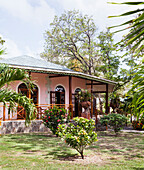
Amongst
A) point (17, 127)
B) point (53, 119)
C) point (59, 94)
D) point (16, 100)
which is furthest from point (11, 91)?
point (59, 94)

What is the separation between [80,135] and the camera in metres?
6.96

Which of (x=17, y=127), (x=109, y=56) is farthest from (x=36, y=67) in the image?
(x=109, y=56)

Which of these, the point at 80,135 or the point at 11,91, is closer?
the point at 11,91

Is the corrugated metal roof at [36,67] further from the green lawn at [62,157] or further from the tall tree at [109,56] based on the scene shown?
the tall tree at [109,56]

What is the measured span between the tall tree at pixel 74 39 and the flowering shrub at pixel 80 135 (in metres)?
18.4

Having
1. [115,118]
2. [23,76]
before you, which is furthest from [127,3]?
[115,118]

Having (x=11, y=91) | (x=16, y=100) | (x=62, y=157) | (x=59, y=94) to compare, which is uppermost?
(x=59, y=94)

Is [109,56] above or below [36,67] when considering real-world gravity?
above

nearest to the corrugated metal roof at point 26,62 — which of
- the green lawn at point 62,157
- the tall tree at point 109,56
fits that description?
the green lawn at point 62,157

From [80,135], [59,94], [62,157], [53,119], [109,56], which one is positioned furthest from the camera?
[109,56]

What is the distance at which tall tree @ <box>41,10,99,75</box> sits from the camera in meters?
25.7

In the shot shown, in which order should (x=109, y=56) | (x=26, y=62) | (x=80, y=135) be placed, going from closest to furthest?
(x=80, y=135), (x=26, y=62), (x=109, y=56)

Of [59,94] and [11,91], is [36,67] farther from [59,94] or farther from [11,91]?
[11,91]

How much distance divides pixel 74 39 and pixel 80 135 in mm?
20239
